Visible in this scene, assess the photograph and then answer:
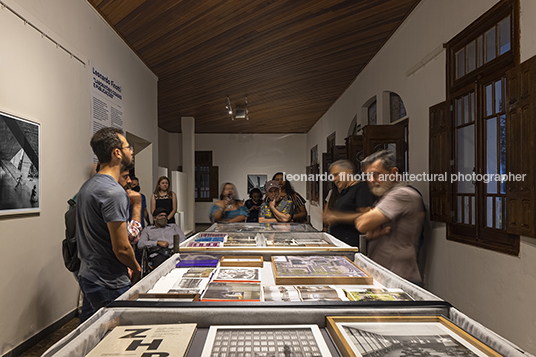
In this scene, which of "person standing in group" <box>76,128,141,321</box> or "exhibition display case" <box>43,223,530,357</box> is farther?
"person standing in group" <box>76,128,141,321</box>

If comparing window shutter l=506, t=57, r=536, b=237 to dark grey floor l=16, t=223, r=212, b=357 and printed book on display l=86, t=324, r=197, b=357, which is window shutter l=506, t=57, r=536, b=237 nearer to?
printed book on display l=86, t=324, r=197, b=357

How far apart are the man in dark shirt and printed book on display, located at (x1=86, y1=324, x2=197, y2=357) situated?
2.21 metres

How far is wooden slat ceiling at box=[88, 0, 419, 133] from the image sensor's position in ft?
14.0

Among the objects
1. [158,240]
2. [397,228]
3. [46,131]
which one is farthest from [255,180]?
[397,228]

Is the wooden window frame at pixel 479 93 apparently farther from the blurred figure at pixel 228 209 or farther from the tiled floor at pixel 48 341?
the tiled floor at pixel 48 341

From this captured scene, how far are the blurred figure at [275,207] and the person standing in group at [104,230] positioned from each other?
7.69ft

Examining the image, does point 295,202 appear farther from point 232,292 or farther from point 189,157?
point 189,157

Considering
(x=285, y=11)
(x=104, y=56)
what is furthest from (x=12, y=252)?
(x=285, y=11)

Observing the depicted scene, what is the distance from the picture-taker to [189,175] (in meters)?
10.4

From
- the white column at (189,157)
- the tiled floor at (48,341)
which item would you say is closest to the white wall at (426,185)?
the tiled floor at (48,341)

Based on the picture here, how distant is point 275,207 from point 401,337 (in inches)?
124

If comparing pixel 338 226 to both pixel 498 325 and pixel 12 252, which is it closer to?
pixel 498 325

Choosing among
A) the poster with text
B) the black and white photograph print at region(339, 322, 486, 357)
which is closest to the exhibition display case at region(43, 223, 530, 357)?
the black and white photograph print at region(339, 322, 486, 357)

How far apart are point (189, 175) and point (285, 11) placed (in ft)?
22.4
